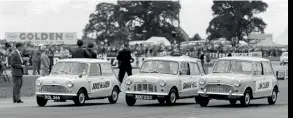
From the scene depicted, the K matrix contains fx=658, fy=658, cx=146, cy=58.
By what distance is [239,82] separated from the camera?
1684cm

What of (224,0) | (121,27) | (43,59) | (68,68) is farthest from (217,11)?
(68,68)

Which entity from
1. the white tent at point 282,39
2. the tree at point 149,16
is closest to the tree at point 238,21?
the tree at point 149,16

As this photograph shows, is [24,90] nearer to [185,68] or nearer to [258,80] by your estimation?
[185,68]

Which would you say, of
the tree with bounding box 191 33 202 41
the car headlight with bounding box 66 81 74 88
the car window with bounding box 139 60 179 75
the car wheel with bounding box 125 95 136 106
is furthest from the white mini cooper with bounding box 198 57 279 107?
the tree with bounding box 191 33 202 41

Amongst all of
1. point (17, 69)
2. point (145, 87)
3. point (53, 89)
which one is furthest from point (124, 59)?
point (53, 89)

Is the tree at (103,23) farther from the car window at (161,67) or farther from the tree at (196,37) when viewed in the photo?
the car window at (161,67)

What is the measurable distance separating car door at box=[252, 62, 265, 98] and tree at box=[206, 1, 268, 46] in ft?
383

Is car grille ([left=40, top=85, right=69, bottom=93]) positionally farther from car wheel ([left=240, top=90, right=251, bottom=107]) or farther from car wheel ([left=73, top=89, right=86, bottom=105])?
car wheel ([left=240, top=90, right=251, bottom=107])

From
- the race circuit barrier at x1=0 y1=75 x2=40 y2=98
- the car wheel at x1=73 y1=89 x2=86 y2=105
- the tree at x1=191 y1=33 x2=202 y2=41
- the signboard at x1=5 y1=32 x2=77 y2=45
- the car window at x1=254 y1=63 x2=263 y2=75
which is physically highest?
the tree at x1=191 y1=33 x2=202 y2=41

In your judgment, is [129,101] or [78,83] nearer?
[78,83]

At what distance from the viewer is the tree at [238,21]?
13500 centimetres

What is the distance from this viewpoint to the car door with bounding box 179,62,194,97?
18.0 m

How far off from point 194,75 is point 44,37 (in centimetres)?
5695

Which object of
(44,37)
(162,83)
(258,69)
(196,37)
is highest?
(196,37)
